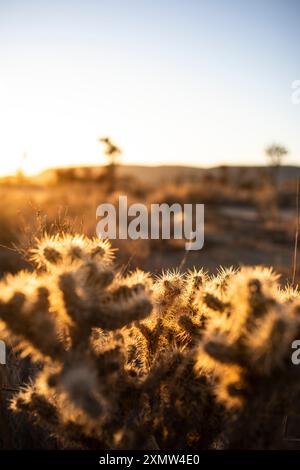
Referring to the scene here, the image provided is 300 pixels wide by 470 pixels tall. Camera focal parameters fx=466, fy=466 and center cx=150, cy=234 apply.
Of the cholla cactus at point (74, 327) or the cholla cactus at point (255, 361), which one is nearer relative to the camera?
the cholla cactus at point (255, 361)

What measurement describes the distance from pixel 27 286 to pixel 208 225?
16.7 m

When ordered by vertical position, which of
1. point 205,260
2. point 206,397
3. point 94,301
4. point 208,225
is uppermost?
point 208,225

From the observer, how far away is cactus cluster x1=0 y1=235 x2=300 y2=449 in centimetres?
197

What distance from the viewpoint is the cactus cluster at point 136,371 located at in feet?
6.47

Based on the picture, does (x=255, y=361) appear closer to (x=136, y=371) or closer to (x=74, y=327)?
(x=74, y=327)

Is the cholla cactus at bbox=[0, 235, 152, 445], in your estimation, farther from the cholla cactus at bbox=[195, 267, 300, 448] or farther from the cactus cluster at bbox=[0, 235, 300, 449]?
the cholla cactus at bbox=[195, 267, 300, 448]

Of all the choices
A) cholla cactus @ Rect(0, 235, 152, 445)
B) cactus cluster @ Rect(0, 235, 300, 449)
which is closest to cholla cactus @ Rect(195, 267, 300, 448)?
cactus cluster @ Rect(0, 235, 300, 449)

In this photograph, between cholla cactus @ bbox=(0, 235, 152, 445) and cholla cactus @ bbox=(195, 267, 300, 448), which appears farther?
cholla cactus @ bbox=(0, 235, 152, 445)

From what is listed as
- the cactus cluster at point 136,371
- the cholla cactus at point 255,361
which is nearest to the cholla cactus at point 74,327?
the cactus cluster at point 136,371

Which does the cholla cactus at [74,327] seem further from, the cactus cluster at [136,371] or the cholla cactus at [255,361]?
the cholla cactus at [255,361]
